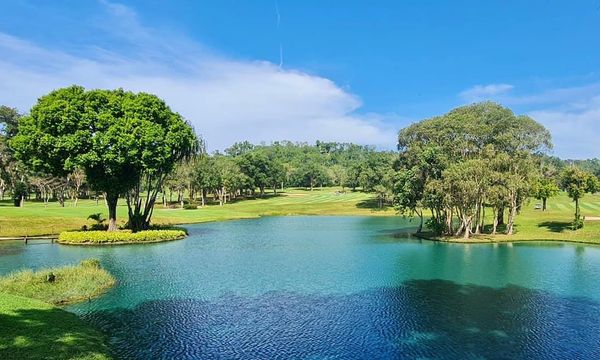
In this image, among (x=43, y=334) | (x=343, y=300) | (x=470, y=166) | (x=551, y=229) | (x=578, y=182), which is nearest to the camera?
(x=43, y=334)

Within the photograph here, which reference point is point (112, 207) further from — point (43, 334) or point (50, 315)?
point (43, 334)

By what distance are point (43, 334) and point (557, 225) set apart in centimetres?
7266

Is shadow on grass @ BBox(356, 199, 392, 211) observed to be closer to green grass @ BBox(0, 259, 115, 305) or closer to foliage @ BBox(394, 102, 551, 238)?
foliage @ BBox(394, 102, 551, 238)

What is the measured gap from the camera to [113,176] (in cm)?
5803

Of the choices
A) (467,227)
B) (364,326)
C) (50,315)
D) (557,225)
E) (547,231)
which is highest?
(467,227)

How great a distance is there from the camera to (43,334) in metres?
20.8

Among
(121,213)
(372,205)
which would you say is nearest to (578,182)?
(372,205)

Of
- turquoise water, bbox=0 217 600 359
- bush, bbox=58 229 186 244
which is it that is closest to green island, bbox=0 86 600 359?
bush, bbox=58 229 186 244

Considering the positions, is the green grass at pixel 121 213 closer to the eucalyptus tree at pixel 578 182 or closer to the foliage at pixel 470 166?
the foliage at pixel 470 166

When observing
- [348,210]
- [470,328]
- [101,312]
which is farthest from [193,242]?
[348,210]

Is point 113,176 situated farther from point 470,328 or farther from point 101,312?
point 470,328

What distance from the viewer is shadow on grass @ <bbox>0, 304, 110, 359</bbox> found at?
60.5 ft

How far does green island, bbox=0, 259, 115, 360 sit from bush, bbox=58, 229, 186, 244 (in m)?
20.7

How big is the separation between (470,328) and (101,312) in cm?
2228
